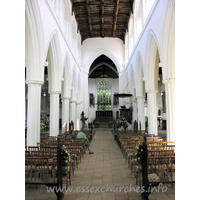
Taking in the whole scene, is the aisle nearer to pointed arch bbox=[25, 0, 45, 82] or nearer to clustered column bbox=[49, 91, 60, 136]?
pointed arch bbox=[25, 0, 45, 82]

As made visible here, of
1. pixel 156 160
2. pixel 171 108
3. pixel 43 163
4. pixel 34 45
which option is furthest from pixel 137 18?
pixel 43 163

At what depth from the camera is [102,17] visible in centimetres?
1806

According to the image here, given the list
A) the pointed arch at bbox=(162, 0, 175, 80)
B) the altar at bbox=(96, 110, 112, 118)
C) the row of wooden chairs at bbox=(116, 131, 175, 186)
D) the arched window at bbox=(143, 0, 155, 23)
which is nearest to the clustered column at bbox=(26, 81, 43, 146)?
the row of wooden chairs at bbox=(116, 131, 175, 186)

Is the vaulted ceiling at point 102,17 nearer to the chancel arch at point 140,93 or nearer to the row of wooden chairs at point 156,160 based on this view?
the chancel arch at point 140,93

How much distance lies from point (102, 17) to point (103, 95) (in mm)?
17504

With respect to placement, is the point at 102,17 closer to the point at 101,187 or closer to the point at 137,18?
the point at 137,18

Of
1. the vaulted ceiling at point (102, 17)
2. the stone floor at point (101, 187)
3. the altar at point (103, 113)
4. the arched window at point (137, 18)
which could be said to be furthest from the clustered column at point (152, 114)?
the altar at point (103, 113)

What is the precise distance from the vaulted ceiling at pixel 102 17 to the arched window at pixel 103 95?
12.1 meters

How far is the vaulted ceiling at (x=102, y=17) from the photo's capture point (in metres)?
16.2
